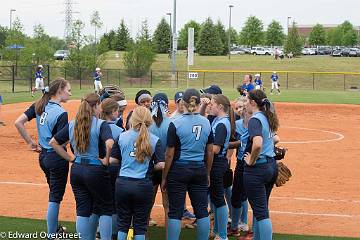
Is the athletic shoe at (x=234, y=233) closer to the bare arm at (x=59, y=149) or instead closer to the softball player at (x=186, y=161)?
the softball player at (x=186, y=161)

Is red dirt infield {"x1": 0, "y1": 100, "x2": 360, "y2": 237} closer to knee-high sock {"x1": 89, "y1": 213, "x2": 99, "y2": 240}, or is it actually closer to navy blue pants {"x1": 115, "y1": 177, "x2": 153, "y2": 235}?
knee-high sock {"x1": 89, "y1": 213, "x2": 99, "y2": 240}

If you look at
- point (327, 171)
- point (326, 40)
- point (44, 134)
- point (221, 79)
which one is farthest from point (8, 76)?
point (326, 40)

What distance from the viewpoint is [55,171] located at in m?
7.95

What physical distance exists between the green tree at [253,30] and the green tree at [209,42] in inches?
799

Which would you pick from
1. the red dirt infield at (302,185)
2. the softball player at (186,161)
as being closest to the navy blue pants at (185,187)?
the softball player at (186,161)

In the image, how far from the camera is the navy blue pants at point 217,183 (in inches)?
321

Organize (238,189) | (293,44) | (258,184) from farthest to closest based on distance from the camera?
(293,44), (238,189), (258,184)

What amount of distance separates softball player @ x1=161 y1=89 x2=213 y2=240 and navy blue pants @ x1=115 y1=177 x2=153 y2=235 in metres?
0.59

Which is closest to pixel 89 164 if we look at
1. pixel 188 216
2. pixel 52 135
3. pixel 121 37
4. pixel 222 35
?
pixel 52 135

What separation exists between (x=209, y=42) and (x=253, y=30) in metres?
21.9

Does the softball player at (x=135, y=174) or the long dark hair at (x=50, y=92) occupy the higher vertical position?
the long dark hair at (x=50, y=92)

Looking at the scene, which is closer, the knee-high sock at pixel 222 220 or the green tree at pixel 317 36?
the knee-high sock at pixel 222 220

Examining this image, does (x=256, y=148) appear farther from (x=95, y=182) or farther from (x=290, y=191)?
(x=290, y=191)

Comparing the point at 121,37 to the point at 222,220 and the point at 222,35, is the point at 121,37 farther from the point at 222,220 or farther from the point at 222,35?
the point at 222,220
